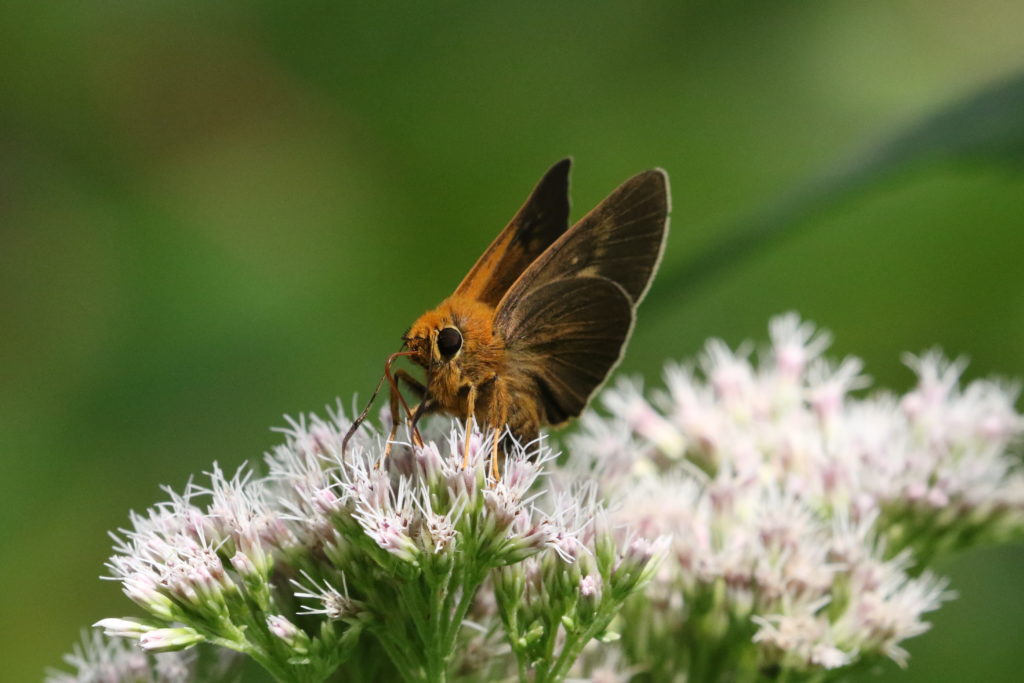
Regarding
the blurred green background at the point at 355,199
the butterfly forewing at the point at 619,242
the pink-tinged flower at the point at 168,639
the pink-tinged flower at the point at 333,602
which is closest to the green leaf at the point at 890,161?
the butterfly forewing at the point at 619,242

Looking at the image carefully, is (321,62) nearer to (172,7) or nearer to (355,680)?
(172,7)

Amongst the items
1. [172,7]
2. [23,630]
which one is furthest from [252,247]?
[23,630]

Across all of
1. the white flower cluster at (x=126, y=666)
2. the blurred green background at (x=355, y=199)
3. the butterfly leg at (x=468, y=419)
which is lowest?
the white flower cluster at (x=126, y=666)

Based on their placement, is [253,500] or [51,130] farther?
[51,130]

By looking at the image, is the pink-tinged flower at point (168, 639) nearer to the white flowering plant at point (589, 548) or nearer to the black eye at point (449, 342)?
the white flowering plant at point (589, 548)

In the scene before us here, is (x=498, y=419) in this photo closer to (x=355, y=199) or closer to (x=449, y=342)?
(x=449, y=342)

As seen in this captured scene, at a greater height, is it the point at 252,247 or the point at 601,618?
the point at 252,247

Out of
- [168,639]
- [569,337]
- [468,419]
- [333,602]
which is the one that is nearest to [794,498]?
[569,337]
